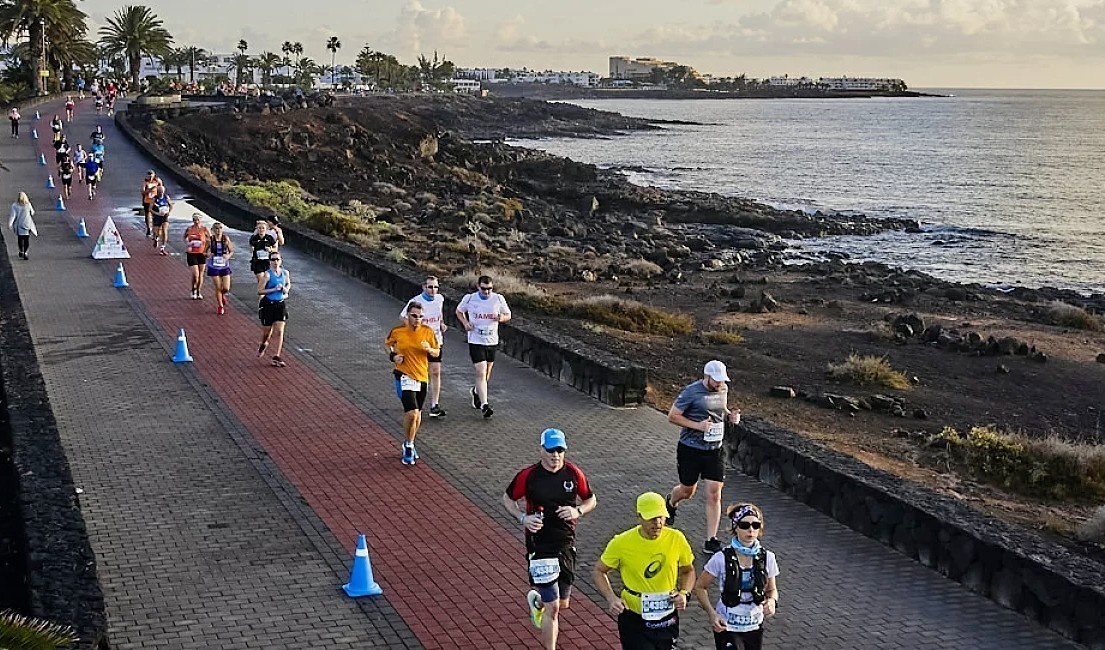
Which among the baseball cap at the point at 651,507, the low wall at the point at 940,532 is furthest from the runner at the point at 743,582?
the low wall at the point at 940,532

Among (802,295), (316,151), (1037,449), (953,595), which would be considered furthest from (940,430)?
(316,151)

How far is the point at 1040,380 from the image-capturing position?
944 inches

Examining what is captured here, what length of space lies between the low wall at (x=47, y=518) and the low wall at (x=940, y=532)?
635cm

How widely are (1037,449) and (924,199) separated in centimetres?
6212

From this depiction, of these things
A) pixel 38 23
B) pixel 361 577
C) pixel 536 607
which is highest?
pixel 38 23

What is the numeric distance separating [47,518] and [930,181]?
3409 inches

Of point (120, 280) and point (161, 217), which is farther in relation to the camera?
point (161, 217)

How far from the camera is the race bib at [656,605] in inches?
277

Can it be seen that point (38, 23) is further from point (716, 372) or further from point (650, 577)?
point (650, 577)

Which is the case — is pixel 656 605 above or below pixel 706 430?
below

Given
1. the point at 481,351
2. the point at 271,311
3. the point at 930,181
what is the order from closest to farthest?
the point at 481,351 < the point at 271,311 < the point at 930,181

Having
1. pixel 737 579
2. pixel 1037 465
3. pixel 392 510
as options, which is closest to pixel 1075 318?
pixel 1037 465

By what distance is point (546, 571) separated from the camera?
8008 millimetres

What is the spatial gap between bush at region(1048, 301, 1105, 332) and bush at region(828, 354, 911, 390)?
38.7 ft
